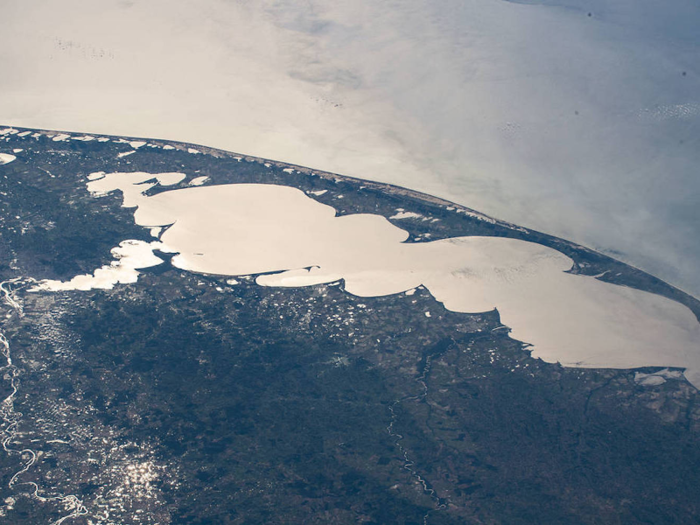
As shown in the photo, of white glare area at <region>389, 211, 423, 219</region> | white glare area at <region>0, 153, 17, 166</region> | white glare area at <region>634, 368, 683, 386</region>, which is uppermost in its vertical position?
white glare area at <region>389, 211, 423, 219</region>

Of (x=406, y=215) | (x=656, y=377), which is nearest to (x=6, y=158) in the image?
(x=406, y=215)

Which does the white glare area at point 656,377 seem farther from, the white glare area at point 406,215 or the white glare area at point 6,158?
the white glare area at point 6,158

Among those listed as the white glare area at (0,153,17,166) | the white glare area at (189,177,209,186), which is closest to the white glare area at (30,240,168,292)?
the white glare area at (189,177,209,186)

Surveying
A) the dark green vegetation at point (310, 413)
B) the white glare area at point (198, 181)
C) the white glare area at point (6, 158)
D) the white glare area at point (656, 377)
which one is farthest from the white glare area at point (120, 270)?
the white glare area at point (656, 377)

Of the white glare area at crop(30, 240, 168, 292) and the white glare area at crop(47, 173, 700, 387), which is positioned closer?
the white glare area at crop(47, 173, 700, 387)

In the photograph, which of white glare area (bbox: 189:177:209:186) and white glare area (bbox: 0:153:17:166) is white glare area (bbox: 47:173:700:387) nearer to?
white glare area (bbox: 189:177:209:186)

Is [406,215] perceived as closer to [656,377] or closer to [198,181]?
[198,181]
